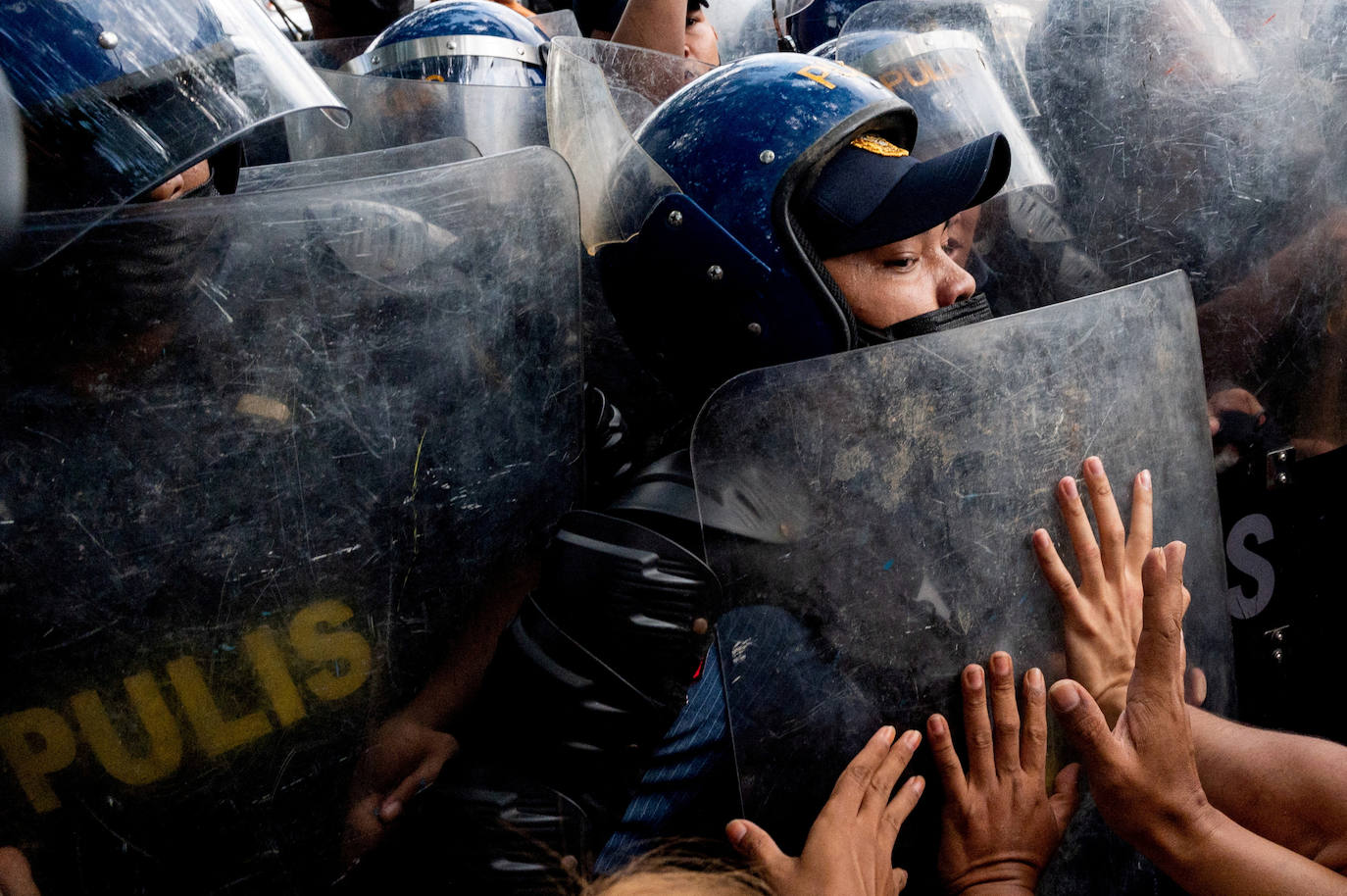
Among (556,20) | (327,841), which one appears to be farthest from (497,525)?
(556,20)

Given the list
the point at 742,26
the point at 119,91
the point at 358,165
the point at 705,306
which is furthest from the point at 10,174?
the point at 742,26

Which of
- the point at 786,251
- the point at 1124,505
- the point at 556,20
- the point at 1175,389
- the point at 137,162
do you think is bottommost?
the point at 1124,505

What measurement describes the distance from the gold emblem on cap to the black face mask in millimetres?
252

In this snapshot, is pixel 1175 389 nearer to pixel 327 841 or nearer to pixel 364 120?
pixel 327 841

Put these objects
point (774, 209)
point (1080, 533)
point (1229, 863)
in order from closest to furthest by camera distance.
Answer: point (1229, 863)
point (1080, 533)
point (774, 209)

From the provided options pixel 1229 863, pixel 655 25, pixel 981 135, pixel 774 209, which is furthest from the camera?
pixel 655 25

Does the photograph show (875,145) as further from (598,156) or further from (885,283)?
(598,156)

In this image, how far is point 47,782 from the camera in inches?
33.8

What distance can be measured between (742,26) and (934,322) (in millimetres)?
1881

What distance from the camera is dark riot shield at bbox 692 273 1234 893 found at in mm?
1017

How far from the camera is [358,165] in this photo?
4.34 feet

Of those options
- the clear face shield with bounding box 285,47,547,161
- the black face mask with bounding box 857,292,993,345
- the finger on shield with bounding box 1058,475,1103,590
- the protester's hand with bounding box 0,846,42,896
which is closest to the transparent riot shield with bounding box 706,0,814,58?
the clear face shield with bounding box 285,47,547,161

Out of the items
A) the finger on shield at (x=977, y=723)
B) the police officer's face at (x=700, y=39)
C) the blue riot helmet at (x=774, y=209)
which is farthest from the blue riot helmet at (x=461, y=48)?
the finger on shield at (x=977, y=723)

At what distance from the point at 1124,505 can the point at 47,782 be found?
4.14 ft
